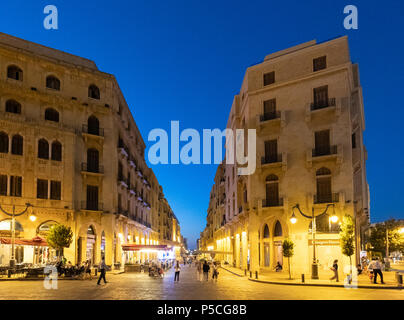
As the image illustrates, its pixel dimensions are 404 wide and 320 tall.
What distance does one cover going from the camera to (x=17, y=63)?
39.9 m

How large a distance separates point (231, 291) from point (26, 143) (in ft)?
84.8

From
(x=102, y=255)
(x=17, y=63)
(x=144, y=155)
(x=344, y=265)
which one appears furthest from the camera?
(x=144, y=155)

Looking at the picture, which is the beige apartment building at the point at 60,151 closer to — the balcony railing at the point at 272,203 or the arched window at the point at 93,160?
the arched window at the point at 93,160

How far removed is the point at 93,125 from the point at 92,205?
865cm

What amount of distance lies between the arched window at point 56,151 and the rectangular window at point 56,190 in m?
2.39

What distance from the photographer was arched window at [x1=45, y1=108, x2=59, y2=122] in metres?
41.8

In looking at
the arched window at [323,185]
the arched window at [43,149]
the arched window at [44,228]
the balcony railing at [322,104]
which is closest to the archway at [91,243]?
the arched window at [44,228]

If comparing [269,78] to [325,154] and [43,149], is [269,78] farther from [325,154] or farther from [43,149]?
[43,149]

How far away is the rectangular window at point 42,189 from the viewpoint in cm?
3953

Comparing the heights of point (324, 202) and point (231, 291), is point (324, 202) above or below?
above

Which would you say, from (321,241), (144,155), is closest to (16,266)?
(321,241)

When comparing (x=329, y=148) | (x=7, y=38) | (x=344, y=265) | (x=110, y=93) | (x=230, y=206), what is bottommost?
(x=344, y=265)

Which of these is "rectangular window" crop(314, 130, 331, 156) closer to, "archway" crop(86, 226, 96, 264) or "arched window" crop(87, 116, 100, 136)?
"arched window" crop(87, 116, 100, 136)
